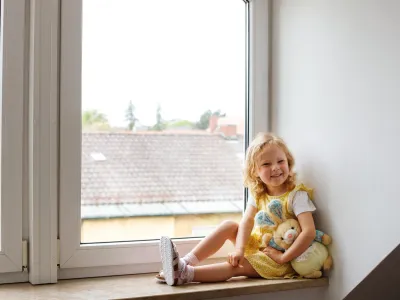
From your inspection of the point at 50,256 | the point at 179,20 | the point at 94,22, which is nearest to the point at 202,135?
the point at 179,20

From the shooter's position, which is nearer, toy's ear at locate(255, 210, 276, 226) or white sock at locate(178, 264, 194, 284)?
white sock at locate(178, 264, 194, 284)

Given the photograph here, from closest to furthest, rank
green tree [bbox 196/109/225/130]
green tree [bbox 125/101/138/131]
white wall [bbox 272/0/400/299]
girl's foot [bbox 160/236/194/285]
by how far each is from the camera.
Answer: white wall [bbox 272/0/400/299], girl's foot [bbox 160/236/194/285], green tree [bbox 125/101/138/131], green tree [bbox 196/109/225/130]

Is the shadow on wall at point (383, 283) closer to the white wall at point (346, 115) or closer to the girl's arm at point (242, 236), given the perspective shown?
the white wall at point (346, 115)

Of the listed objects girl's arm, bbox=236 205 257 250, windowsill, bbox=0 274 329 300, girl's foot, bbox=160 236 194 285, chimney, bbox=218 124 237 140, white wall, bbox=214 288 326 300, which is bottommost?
white wall, bbox=214 288 326 300

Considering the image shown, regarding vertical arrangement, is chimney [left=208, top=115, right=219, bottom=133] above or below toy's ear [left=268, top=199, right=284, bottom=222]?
above

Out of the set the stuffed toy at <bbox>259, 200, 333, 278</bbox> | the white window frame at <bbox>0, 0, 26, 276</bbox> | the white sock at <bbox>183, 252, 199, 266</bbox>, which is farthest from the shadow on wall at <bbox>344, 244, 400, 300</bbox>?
the white window frame at <bbox>0, 0, 26, 276</bbox>

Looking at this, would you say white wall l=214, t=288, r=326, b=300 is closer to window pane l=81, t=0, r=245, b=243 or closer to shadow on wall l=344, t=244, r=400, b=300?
shadow on wall l=344, t=244, r=400, b=300

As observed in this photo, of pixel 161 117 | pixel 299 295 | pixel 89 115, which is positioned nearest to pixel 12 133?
pixel 89 115

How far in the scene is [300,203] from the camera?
195 centimetres

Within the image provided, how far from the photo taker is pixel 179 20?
2117 mm

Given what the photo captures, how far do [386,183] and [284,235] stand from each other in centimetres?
39

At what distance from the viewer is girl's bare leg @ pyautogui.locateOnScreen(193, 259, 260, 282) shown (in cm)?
188

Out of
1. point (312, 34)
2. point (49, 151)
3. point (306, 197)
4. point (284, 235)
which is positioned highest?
point (312, 34)

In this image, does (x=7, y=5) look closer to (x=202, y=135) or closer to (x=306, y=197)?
(x=202, y=135)
